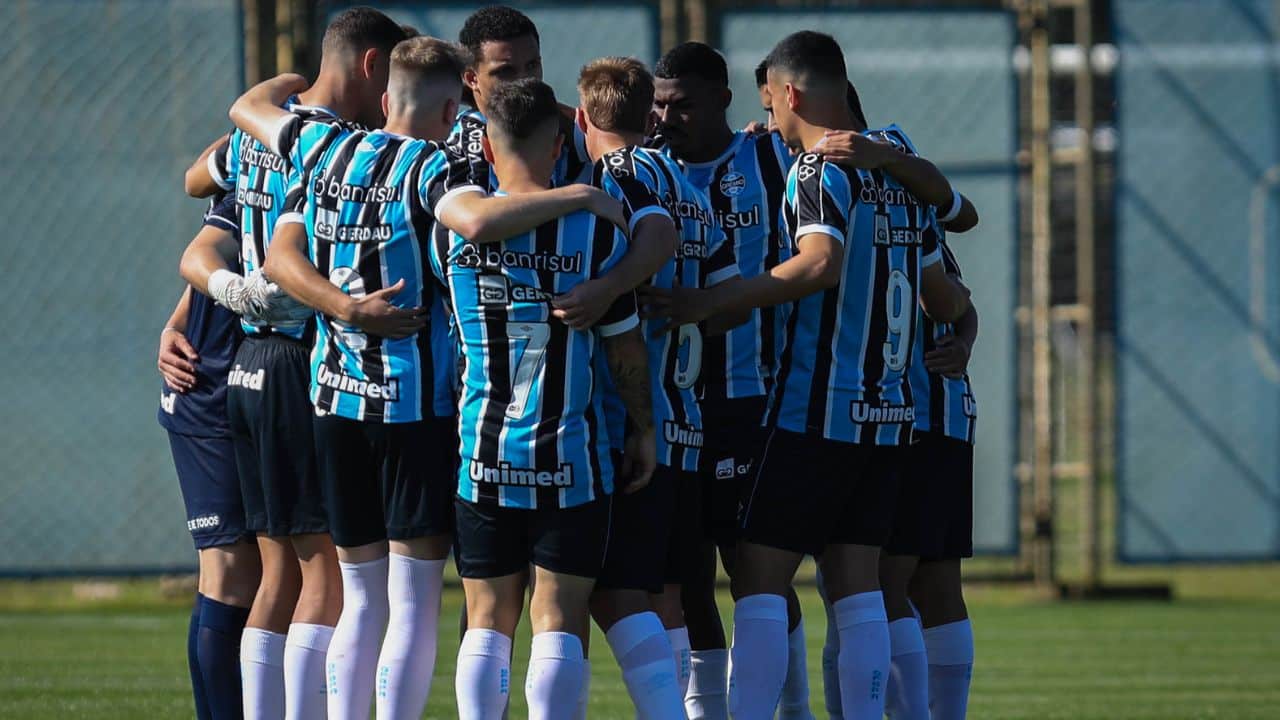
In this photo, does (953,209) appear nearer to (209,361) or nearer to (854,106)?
(854,106)

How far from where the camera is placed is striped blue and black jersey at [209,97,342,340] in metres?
4.64

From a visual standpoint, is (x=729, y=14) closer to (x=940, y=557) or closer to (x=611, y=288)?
(x=940, y=557)

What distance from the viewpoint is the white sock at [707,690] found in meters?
5.12

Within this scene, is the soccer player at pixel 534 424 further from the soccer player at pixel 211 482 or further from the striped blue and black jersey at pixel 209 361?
the striped blue and black jersey at pixel 209 361

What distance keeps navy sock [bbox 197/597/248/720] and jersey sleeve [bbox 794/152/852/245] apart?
2027 mm

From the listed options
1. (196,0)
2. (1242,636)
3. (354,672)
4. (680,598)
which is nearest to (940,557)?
(680,598)

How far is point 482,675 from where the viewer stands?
414cm

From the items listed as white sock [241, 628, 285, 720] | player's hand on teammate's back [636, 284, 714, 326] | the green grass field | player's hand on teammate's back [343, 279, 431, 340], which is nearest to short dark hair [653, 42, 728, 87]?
player's hand on teammate's back [636, 284, 714, 326]

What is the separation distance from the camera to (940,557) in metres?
5.24

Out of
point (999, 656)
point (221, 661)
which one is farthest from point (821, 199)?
point (999, 656)

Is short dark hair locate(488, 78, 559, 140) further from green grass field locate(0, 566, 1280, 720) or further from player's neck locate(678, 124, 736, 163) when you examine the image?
green grass field locate(0, 566, 1280, 720)

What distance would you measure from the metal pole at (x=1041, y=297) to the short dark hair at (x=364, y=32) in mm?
7395

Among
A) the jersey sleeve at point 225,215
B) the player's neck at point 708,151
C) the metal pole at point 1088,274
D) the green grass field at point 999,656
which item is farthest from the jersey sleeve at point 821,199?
the metal pole at point 1088,274

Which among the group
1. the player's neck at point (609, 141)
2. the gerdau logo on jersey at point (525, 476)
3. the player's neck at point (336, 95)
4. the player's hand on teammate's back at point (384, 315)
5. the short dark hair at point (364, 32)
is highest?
the short dark hair at point (364, 32)
